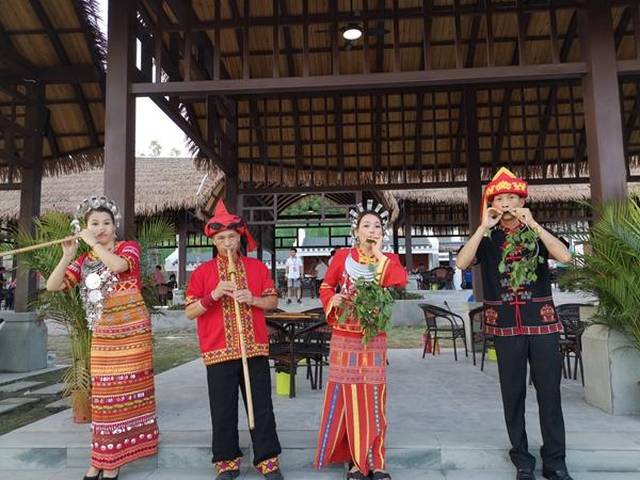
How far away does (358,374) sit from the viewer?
3029 mm

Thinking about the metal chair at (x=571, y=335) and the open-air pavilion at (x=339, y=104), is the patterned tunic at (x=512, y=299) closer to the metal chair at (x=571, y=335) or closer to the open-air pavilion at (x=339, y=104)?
the open-air pavilion at (x=339, y=104)

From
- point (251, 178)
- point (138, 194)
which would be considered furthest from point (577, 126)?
point (138, 194)

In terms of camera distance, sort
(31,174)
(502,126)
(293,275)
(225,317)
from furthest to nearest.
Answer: (293,275)
(502,126)
(31,174)
(225,317)

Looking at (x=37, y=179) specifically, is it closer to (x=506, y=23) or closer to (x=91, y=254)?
(x=91, y=254)

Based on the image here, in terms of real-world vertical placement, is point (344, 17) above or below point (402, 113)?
below

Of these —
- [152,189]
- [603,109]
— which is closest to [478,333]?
[603,109]

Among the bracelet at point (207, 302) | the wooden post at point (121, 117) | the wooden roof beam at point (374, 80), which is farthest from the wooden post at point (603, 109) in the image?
the wooden post at point (121, 117)

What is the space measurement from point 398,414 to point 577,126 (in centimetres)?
697

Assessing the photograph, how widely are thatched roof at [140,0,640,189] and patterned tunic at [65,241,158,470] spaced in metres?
4.05

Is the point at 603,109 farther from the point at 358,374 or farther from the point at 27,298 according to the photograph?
the point at 27,298

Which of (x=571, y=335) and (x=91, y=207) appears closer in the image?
(x=91, y=207)

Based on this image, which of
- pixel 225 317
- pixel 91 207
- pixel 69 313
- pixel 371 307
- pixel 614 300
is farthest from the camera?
pixel 69 313

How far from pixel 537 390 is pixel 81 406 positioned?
3.41 meters

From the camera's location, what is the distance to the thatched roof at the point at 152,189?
1603cm
